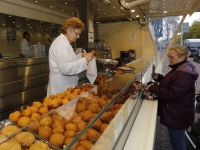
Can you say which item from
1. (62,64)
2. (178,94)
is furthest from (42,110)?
(178,94)

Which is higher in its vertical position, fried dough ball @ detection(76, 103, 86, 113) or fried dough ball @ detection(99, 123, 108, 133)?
fried dough ball @ detection(76, 103, 86, 113)

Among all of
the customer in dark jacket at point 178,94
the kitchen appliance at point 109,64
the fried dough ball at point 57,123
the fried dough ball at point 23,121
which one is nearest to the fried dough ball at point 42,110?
the fried dough ball at point 23,121

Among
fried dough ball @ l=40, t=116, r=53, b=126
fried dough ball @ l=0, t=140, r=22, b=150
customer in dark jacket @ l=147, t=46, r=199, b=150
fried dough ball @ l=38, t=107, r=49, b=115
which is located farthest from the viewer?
customer in dark jacket @ l=147, t=46, r=199, b=150

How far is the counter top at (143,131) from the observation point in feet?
3.92

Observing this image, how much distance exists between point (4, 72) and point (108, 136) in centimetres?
267

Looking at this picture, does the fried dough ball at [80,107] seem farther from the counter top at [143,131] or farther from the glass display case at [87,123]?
the counter top at [143,131]

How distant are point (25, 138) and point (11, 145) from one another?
0.07 meters

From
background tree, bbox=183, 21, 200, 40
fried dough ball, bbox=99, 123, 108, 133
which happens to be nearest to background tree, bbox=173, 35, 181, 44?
fried dough ball, bbox=99, 123, 108, 133

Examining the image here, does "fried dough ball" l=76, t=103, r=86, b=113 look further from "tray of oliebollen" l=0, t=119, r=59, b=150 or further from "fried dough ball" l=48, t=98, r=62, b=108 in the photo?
"tray of oliebollen" l=0, t=119, r=59, b=150

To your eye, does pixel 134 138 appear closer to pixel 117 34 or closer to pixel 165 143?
pixel 165 143

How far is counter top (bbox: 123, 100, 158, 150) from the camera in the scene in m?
1.20

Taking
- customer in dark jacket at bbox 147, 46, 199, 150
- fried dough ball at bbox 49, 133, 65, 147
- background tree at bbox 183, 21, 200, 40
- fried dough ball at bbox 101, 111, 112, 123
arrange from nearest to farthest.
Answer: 1. fried dough ball at bbox 49, 133, 65, 147
2. fried dough ball at bbox 101, 111, 112, 123
3. customer in dark jacket at bbox 147, 46, 199, 150
4. background tree at bbox 183, 21, 200, 40

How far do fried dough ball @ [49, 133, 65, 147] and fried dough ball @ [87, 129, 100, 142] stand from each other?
0.12 m

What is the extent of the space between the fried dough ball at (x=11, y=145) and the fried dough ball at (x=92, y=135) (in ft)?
0.95
